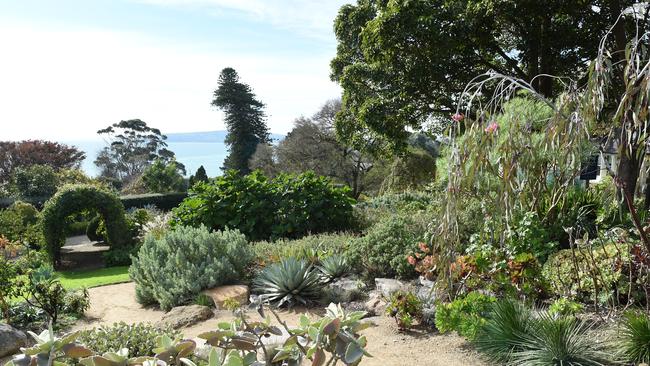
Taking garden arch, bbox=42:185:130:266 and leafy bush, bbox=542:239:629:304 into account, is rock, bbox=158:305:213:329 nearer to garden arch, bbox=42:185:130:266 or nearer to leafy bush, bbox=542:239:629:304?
leafy bush, bbox=542:239:629:304

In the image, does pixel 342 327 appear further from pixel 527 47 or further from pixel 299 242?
pixel 527 47

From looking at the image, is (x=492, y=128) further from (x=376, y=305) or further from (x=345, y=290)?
(x=345, y=290)

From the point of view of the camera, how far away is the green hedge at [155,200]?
2094 cm

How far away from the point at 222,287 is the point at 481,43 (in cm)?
899

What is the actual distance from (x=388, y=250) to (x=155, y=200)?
→ 17.5 meters

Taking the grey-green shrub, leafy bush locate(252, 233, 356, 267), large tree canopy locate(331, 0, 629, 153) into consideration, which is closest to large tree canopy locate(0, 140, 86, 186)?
large tree canopy locate(331, 0, 629, 153)

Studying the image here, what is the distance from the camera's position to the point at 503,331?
3.86 metres

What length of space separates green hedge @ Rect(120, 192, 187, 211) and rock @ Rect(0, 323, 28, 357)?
1662cm

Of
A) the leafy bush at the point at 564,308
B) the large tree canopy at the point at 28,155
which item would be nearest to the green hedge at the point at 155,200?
the large tree canopy at the point at 28,155

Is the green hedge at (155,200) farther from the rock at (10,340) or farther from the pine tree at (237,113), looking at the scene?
the rock at (10,340)

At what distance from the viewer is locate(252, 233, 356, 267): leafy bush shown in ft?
22.6

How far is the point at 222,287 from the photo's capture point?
643 cm

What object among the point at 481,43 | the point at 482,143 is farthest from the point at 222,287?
the point at 481,43

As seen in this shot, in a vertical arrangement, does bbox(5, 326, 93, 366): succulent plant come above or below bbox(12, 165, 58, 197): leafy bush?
above
